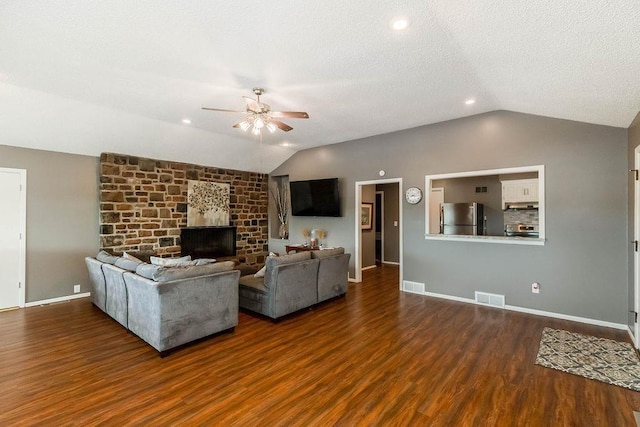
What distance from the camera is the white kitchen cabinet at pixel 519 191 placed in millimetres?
6290

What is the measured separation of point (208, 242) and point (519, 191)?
Answer: 6987mm

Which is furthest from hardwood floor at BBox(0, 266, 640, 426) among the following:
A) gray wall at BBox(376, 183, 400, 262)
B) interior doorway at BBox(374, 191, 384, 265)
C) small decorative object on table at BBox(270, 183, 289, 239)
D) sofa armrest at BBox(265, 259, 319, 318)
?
interior doorway at BBox(374, 191, 384, 265)

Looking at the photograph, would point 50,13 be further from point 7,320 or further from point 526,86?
Answer: point 526,86

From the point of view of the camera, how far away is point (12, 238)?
4680mm

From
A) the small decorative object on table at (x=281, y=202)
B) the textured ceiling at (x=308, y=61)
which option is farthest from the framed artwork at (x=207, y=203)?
→ the textured ceiling at (x=308, y=61)

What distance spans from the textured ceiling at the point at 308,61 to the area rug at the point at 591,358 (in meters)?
2.58

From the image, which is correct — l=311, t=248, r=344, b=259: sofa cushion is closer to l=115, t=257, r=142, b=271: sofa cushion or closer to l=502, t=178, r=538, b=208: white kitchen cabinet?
l=115, t=257, r=142, b=271: sofa cushion

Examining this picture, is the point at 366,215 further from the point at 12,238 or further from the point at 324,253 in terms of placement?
the point at 12,238

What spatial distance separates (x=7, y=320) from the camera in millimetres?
4164

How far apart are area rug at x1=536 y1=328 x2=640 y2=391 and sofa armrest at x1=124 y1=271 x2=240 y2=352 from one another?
11.0 feet

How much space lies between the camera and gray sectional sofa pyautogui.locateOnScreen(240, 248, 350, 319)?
13.3 ft

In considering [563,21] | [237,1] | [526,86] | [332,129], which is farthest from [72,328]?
[526,86]

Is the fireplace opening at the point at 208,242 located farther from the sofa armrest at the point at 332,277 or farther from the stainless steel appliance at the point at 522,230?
the stainless steel appliance at the point at 522,230

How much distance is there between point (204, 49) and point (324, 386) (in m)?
3.17
